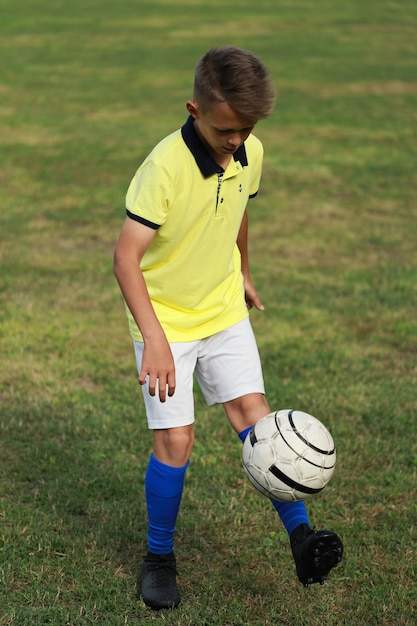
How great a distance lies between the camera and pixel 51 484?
424 cm

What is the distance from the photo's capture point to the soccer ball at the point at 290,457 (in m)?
3.11

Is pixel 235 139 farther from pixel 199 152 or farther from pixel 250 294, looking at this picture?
pixel 250 294

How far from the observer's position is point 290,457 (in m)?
3.11

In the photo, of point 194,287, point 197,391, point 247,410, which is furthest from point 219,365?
point 197,391

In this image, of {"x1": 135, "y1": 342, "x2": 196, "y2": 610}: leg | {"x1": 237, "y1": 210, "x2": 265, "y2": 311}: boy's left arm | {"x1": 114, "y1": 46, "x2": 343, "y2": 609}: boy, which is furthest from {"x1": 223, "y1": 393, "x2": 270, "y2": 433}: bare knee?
{"x1": 237, "y1": 210, "x2": 265, "y2": 311}: boy's left arm

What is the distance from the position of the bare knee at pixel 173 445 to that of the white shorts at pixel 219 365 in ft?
0.19

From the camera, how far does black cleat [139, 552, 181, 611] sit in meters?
3.36

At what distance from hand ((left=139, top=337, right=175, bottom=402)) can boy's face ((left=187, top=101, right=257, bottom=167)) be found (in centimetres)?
73

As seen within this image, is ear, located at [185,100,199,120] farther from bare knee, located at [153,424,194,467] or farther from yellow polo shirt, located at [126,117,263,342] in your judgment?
bare knee, located at [153,424,194,467]

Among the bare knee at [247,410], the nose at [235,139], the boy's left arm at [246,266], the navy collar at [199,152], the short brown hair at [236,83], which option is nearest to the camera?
the short brown hair at [236,83]

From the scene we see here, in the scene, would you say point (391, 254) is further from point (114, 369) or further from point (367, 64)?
point (367, 64)

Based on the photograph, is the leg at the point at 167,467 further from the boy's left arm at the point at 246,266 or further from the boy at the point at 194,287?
the boy's left arm at the point at 246,266

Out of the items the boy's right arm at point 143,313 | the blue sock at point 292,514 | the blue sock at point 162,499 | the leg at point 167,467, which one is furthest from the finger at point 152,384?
the blue sock at point 292,514

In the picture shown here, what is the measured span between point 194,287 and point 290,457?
76 cm
